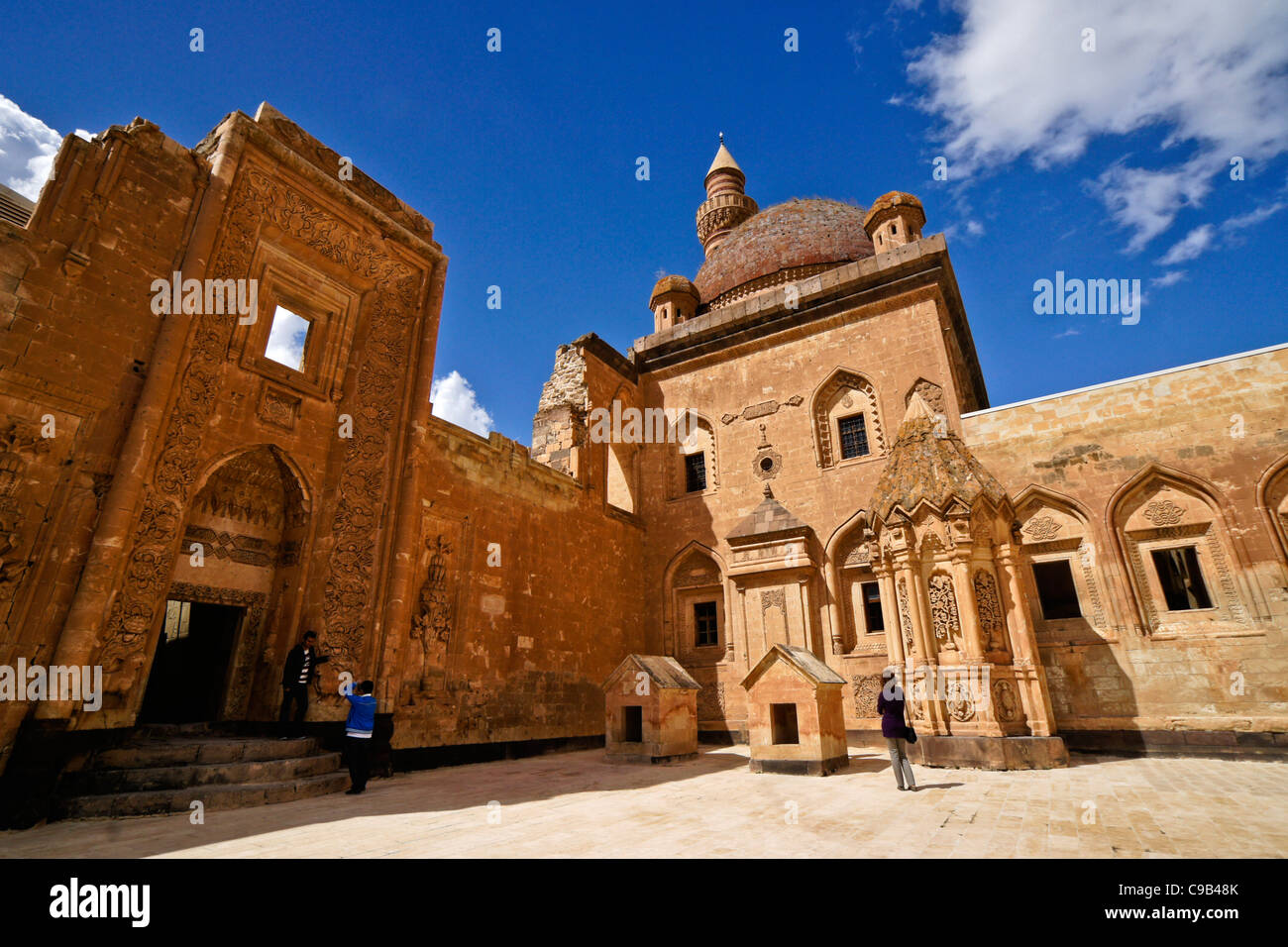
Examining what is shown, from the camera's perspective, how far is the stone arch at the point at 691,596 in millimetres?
14320

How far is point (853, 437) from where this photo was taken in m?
14.0

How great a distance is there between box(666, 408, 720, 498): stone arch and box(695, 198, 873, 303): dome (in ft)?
18.8

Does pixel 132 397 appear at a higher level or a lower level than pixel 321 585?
higher

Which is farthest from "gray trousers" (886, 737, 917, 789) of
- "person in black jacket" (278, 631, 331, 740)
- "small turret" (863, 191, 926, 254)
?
"small turret" (863, 191, 926, 254)

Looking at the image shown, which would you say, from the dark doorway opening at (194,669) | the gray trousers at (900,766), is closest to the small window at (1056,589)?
the gray trousers at (900,766)

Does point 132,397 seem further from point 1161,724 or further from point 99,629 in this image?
point 1161,724

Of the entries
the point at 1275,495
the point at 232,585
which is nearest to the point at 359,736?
the point at 232,585

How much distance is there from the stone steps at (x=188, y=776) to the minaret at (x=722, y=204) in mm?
24050

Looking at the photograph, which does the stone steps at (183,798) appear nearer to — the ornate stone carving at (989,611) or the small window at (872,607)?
the ornate stone carving at (989,611)

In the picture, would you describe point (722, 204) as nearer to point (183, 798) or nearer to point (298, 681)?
point (298, 681)
